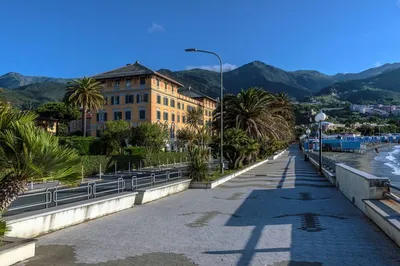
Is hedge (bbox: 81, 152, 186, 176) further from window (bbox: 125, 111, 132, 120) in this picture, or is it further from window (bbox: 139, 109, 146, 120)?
window (bbox: 125, 111, 132, 120)

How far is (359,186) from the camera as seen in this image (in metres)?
11.3

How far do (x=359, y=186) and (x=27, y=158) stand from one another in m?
9.62

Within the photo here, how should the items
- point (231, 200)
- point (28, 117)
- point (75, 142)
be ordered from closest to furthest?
1. point (28, 117)
2. point (231, 200)
3. point (75, 142)

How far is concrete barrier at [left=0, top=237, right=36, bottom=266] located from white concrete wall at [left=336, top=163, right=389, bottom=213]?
324 inches

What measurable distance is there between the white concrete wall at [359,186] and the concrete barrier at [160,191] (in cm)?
700

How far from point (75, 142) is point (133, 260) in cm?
4635

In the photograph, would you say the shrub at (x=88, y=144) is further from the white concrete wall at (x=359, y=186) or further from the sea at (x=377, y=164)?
the white concrete wall at (x=359, y=186)

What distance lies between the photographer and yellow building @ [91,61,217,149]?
68938 mm

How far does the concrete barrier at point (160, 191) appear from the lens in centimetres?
1284

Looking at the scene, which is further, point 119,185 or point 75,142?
point 75,142

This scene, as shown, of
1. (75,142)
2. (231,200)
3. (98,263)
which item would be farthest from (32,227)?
(75,142)

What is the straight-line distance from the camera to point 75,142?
49.7 meters

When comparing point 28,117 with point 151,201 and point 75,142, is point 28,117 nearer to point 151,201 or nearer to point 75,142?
point 151,201

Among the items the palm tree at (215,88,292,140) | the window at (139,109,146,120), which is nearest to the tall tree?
the window at (139,109,146,120)
